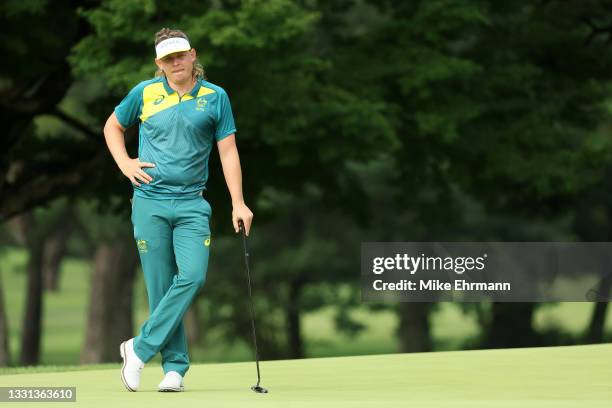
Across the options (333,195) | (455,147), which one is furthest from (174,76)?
(333,195)

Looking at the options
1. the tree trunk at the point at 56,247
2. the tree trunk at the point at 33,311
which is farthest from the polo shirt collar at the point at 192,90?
the tree trunk at the point at 33,311

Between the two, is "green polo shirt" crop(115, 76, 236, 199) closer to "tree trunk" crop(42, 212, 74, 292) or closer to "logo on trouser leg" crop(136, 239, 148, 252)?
"logo on trouser leg" crop(136, 239, 148, 252)

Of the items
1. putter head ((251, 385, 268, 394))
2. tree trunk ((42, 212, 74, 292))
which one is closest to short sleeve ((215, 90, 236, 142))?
putter head ((251, 385, 268, 394))

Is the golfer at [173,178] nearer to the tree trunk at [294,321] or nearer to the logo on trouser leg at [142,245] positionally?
the logo on trouser leg at [142,245]

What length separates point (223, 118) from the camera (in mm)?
7852

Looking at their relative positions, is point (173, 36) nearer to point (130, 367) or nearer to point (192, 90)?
point (192, 90)

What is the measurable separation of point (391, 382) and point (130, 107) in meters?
2.22

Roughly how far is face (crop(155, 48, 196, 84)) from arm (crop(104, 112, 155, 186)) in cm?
38

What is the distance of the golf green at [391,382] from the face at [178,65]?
1618 mm

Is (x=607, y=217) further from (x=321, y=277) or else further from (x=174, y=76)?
(x=174, y=76)

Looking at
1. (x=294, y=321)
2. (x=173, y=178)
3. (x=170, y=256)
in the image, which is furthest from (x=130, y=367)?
(x=294, y=321)

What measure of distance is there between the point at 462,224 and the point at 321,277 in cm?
541

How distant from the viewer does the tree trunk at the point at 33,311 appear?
119ft

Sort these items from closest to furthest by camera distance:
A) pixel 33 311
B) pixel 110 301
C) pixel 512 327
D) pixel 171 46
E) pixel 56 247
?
pixel 171 46 < pixel 512 327 < pixel 110 301 < pixel 33 311 < pixel 56 247
